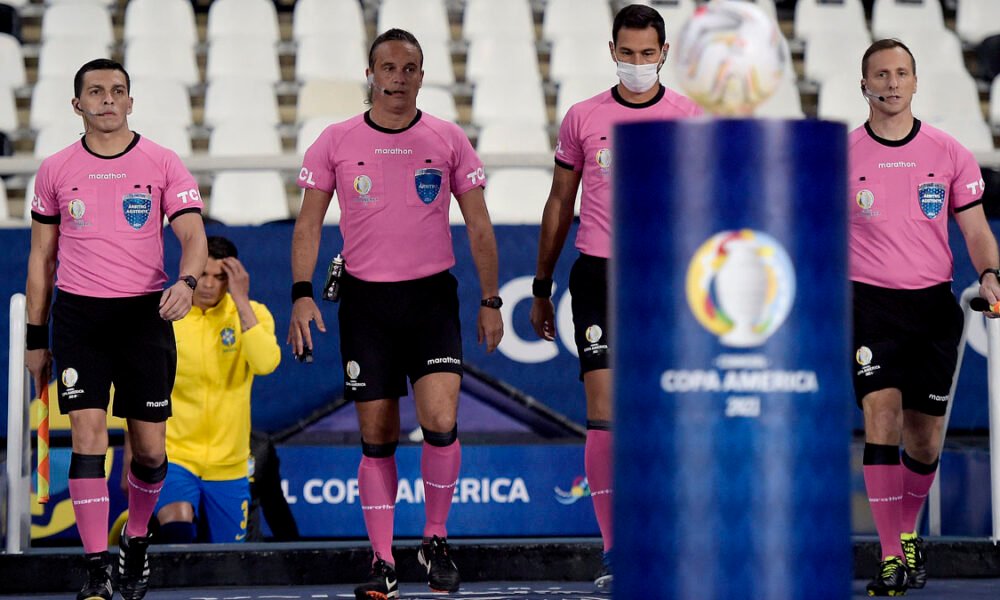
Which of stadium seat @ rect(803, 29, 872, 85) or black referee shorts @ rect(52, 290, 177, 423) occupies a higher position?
stadium seat @ rect(803, 29, 872, 85)

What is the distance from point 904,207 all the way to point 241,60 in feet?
21.3

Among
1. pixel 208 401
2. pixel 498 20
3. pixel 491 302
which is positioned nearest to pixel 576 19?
pixel 498 20

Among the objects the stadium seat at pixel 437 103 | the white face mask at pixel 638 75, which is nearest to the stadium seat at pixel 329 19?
the stadium seat at pixel 437 103

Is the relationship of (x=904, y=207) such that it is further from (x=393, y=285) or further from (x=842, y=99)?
(x=842, y=99)

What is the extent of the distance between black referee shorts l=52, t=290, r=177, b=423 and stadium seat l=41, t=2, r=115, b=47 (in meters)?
→ 6.02

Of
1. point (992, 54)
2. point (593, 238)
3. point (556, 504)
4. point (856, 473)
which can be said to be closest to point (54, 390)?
point (556, 504)

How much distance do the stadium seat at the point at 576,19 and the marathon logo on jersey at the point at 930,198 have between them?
584 cm

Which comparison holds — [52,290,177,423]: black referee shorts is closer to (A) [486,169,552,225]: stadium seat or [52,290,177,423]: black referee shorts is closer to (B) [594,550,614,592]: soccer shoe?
(B) [594,550,614,592]: soccer shoe

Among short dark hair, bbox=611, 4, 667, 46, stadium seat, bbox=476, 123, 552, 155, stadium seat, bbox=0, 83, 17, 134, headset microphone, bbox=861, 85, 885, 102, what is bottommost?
headset microphone, bbox=861, 85, 885, 102

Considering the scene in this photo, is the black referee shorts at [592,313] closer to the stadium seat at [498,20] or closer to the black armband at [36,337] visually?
the black armband at [36,337]

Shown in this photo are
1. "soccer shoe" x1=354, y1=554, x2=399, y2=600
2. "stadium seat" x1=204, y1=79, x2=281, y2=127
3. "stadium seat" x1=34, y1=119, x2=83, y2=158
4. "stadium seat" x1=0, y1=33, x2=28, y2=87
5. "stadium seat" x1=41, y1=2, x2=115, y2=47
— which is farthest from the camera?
"stadium seat" x1=41, y1=2, x2=115, y2=47

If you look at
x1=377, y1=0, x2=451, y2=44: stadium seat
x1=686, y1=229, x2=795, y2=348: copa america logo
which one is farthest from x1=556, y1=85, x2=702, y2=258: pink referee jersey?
x1=377, y1=0, x2=451, y2=44: stadium seat

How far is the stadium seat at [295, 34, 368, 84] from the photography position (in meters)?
11.1

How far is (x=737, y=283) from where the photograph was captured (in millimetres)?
3158
